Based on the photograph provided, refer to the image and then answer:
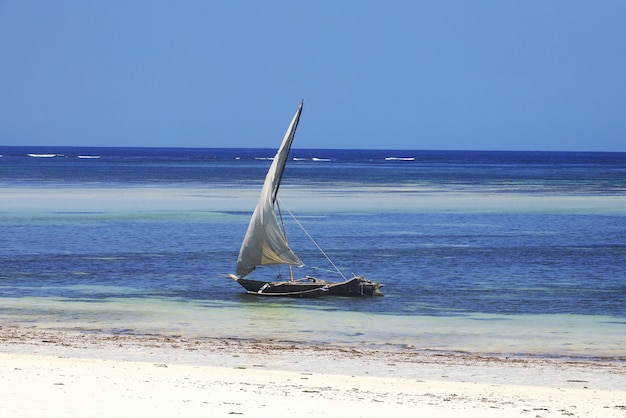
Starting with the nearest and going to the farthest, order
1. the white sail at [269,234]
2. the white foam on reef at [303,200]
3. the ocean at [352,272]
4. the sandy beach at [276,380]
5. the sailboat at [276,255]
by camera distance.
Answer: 1. the sandy beach at [276,380]
2. the ocean at [352,272]
3. the sailboat at [276,255]
4. the white sail at [269,234]
5. the white foam on reef at [303,200]

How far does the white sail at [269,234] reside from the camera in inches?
1122

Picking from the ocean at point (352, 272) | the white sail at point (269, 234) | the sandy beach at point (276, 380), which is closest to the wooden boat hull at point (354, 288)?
the ocean at point (352, 272)

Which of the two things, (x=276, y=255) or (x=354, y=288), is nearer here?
(x=354, y=288)

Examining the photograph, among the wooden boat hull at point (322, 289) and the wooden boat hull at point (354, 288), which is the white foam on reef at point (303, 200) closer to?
the wooden boat hull at point (322, 289)

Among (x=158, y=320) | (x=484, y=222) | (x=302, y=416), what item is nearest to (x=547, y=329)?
(x=158, y=320)

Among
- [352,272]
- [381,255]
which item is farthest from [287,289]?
[381,255]

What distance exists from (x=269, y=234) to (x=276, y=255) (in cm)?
63

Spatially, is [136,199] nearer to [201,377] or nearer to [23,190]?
[23,190]

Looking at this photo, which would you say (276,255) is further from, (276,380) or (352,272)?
(276,380)

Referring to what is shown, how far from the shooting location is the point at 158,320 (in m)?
23.6

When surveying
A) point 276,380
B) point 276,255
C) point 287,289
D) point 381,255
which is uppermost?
point 276,255

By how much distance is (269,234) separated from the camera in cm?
2891

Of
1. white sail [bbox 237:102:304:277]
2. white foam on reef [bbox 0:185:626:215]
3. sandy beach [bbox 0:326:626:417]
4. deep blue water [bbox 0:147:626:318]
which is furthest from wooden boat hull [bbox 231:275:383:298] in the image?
white foam on reef [bbox 0:185:626:215]

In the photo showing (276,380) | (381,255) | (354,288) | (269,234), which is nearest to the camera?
(276,380)
